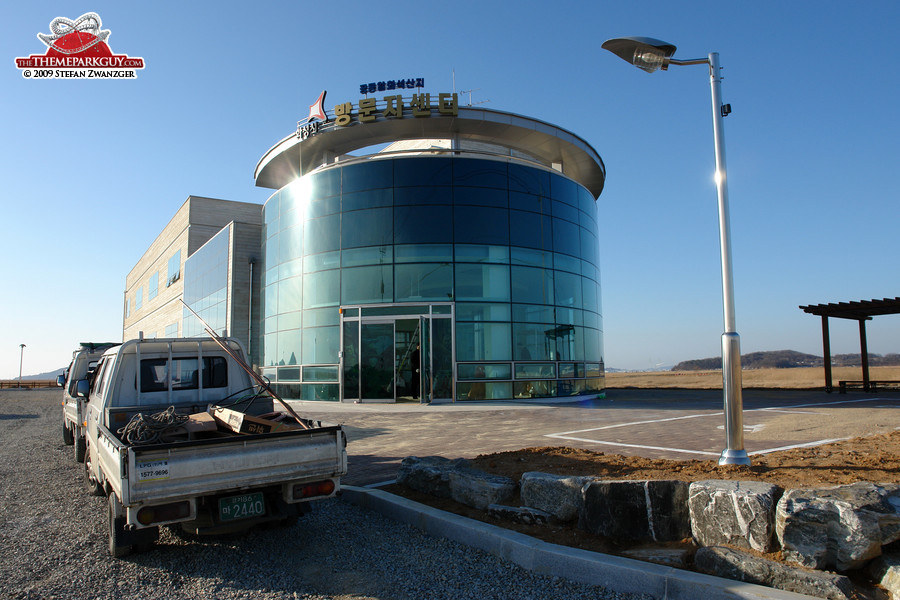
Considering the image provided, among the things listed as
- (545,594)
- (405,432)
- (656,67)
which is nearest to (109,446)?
(545,594)

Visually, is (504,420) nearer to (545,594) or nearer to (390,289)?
(390,289)

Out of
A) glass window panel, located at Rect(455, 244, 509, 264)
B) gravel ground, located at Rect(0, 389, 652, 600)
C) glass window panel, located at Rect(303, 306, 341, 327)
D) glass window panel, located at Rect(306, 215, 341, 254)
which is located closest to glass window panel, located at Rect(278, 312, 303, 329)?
glass window panel, located at Rect(303, 306, 341, 327)

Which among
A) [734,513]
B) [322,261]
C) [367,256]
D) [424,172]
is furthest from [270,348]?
[734,513]

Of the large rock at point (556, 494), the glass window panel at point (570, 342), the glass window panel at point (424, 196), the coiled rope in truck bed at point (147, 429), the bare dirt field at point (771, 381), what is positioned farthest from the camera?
the bare dirt field at point (771, 381)

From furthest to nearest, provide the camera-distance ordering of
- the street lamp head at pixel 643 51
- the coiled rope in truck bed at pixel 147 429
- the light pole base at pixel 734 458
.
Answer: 1. the street lamp head at pixel 643 51
2. the light pole base at pixel 734 458
3. the coiled rope in truck bed at pixel 147 429

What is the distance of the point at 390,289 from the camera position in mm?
22047

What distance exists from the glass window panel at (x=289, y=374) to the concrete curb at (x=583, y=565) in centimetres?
1896

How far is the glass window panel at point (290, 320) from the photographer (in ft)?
79.4

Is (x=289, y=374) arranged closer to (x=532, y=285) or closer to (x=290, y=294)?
(x=290, y=294)

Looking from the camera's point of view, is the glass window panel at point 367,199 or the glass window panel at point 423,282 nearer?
the glass window panel at point 423,282

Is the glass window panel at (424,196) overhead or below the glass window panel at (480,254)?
overhead

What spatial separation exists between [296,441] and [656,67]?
6420 millimetres

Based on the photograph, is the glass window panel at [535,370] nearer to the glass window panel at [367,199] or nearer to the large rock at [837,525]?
the glass window panel at [367,199]

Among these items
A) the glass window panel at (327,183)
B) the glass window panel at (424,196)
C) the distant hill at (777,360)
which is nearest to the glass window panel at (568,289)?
the glass window panel at (424,196)
